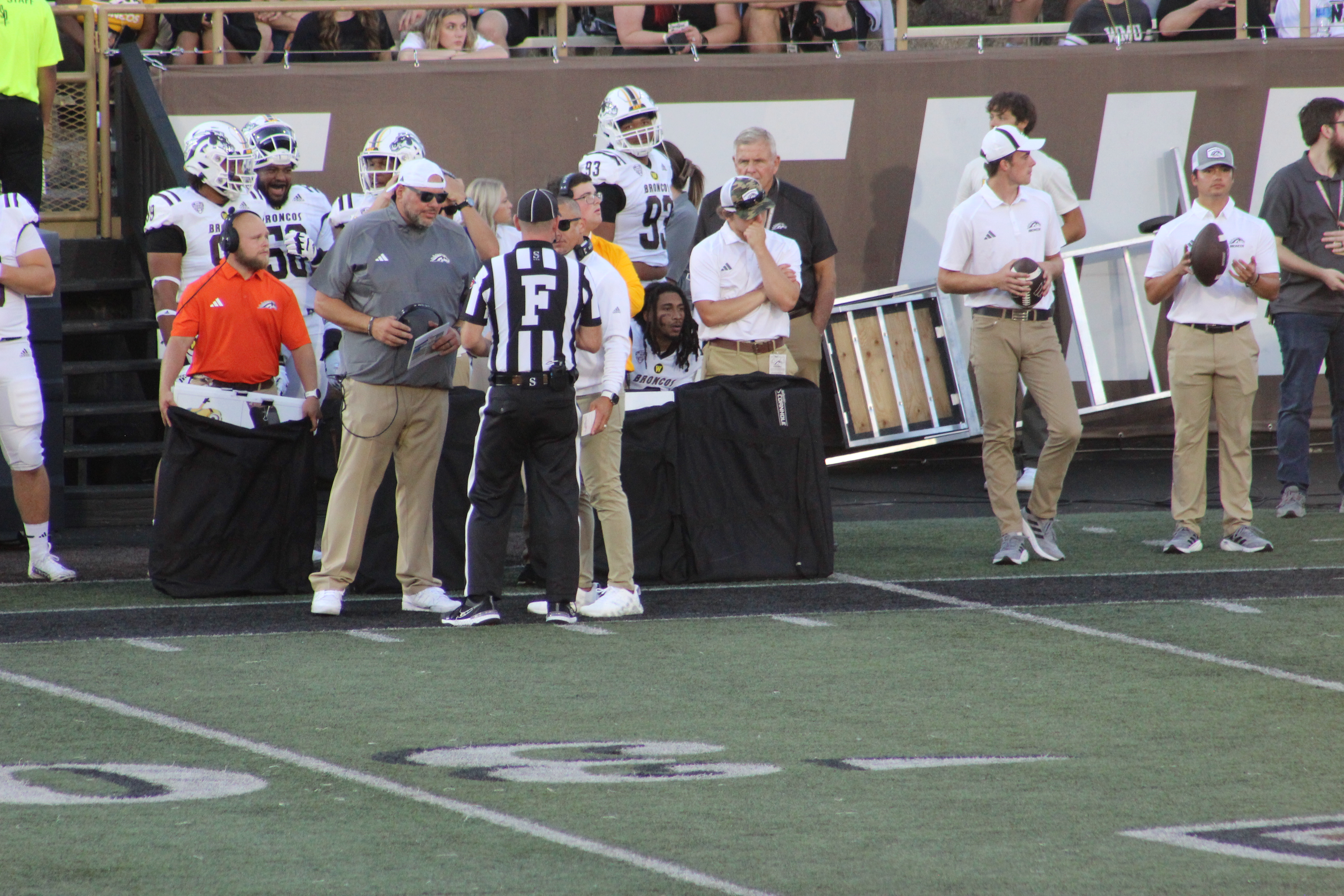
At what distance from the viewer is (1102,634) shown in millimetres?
7133

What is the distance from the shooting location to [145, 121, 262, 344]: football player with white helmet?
891 cm

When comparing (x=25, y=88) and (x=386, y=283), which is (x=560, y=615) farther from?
(x=25, y=88)

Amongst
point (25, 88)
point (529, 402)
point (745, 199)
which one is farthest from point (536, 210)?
point (25, 88)

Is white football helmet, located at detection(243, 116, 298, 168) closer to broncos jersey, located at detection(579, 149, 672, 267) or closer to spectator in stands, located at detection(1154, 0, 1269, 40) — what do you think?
broncos jersey, located at detection(579, 149, 672, 267)

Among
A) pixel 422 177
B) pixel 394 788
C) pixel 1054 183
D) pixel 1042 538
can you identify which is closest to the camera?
pixel 394 788

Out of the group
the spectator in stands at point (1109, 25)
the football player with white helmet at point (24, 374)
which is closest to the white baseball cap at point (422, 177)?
the football player with white helmet at point (24, 374)

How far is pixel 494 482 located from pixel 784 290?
195 cm

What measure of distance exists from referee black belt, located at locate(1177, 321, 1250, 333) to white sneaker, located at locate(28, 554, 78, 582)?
5748 millimetres

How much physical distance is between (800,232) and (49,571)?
13.5 feet

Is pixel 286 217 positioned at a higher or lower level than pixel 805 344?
higher

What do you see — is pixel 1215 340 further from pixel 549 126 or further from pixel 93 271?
pixel 93 271

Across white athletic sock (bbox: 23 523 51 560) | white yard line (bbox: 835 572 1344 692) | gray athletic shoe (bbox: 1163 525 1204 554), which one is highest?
white athletic sock (bbox: 23 523 51 560)

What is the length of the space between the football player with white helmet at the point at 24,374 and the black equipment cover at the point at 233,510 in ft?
2.47

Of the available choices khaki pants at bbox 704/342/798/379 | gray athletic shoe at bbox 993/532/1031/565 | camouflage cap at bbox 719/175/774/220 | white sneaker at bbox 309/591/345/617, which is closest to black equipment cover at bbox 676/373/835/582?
khaki pants at bbox 704/342/798/379
